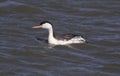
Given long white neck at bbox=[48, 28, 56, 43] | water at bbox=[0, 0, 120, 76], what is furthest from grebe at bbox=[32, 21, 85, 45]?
water at bbox=[0, 0, 120, 76]

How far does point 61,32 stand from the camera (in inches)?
859

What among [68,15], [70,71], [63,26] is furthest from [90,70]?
[68,15]

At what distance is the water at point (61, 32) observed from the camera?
17844 mm

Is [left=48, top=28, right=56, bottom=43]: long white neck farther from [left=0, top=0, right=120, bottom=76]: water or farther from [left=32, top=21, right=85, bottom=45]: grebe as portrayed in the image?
[left=0, top=0, right=120, bottom=76]: water

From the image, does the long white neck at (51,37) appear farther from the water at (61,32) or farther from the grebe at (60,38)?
the water at (61,32)

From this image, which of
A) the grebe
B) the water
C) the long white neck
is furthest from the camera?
the long white neck

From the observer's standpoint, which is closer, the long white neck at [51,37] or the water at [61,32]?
the water at [61,32]

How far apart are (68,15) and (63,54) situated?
14.9 feet

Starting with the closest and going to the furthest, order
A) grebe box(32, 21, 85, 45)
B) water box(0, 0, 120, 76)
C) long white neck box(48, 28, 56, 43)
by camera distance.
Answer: water box(0, 0, 120, 76) → grebe box(32, 21, 85, 45) → long white neck box(48, 28, 56, 43)

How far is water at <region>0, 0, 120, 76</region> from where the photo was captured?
58.5 feet

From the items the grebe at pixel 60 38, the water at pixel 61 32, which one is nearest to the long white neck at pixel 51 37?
the grebe at pixel 60 38

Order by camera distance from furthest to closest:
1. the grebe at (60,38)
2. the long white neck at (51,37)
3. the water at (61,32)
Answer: the long white neck at (51,37) → the grebe at (60,38) → the water at (61,32)

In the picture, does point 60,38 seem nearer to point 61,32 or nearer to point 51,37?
point 51,37

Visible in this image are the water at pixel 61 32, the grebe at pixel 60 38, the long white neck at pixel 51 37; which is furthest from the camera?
the long white neck at pixel 51 37
